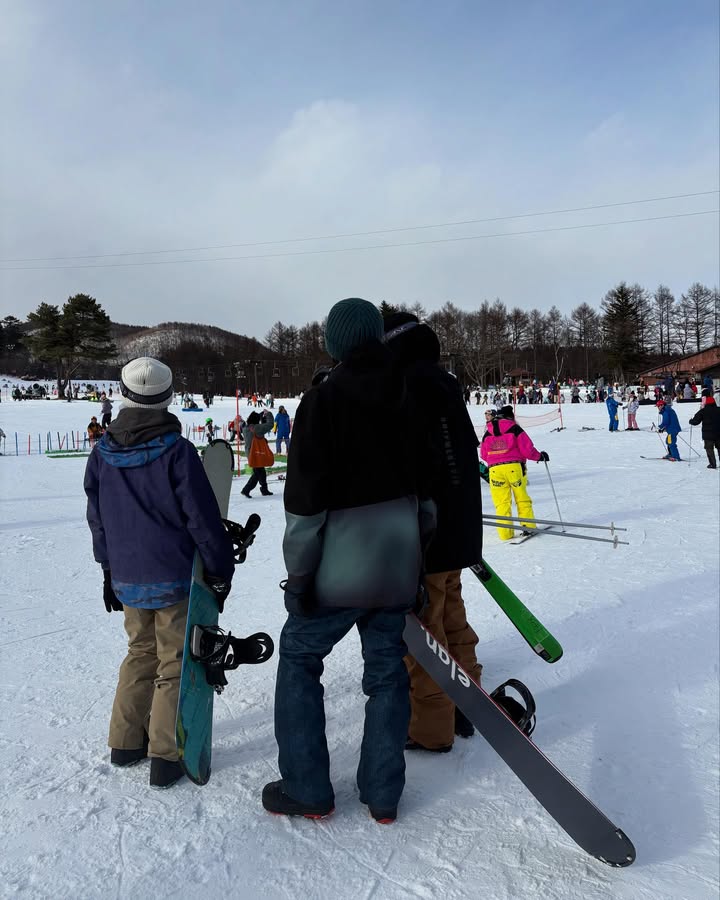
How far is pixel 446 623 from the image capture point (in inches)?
108

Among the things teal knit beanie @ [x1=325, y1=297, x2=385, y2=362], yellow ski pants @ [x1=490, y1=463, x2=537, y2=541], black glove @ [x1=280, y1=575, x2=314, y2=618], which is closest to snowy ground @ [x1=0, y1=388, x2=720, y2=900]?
black glove @ [x1=280, y1=575, x2=314, y2=618]

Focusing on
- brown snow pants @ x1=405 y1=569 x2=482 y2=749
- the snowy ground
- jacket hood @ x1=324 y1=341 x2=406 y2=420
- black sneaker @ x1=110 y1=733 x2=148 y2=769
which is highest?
jacket hood @ x1=324 y1=341 x2=406 y2=420

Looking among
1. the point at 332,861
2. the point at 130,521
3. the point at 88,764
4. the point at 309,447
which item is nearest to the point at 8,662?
the point at 88,764

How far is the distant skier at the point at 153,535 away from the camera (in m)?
2.35

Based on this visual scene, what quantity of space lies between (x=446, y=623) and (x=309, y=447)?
1232 mm

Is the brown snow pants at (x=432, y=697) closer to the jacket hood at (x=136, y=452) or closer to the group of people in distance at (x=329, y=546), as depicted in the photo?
the group of people in distance at (x=329, y=546)

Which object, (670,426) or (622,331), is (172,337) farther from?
(670,426)

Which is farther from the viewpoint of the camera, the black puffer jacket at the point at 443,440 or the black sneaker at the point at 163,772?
the black puffer jacket at the point at 443,440

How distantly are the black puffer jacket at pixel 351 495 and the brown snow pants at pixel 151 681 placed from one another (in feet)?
2.20

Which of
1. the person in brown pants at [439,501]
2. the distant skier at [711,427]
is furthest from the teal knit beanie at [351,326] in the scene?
the distant skier at [711,427]

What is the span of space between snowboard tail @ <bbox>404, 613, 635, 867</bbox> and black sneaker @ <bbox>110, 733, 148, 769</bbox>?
1.19 m

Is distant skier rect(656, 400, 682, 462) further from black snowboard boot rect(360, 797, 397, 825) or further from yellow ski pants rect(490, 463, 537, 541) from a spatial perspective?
black snowboard boot rect(360, 797, 397, 825)

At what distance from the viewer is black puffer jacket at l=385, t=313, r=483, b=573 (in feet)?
8.43

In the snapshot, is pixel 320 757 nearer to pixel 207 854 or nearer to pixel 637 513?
pixel 207 854
